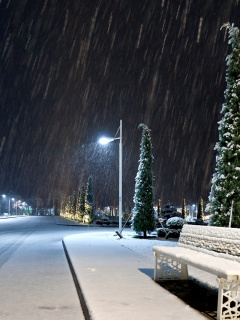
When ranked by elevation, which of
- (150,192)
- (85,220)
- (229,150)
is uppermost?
(229,150)

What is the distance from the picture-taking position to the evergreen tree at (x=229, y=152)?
1412 centimetres

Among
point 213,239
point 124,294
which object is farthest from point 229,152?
point 124,294

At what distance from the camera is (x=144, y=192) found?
78.3 feet

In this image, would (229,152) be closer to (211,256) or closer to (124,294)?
(211,256)

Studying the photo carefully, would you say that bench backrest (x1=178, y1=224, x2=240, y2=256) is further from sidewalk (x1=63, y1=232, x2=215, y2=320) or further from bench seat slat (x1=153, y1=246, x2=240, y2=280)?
sidewalk (x1=63, y1=232, x2=215, y2=320)

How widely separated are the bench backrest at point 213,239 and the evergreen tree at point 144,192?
12.4m

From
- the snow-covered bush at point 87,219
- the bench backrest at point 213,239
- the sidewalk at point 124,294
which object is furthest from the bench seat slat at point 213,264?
the snow-covered bush at point 87,219

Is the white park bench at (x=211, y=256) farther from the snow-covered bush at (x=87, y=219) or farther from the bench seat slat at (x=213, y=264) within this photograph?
the snow-covered bush at (x=87, y=219)

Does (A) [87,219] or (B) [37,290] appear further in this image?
(A) [87,219]

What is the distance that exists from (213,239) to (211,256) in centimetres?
167

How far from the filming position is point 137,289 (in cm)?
742

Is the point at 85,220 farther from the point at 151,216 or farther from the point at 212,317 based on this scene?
the point at 212,317

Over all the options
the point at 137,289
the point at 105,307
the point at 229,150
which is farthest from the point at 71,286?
the point at 229,150

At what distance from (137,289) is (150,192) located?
655 inches
